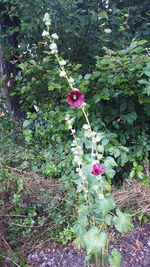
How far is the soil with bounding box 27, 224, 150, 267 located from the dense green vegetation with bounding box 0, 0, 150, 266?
0.39 ft

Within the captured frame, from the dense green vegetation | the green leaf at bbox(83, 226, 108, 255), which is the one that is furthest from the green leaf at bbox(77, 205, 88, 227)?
the dense green vegetation

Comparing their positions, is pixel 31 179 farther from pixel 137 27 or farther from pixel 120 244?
pixel 137 27

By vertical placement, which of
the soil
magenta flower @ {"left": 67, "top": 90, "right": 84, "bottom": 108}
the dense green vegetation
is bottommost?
the soil

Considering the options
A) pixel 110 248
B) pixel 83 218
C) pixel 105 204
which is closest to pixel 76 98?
pixel 105 204

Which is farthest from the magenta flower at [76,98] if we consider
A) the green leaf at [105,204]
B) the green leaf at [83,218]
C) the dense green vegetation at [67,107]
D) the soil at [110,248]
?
the soil at [110,248]

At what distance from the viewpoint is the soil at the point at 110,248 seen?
6.48 ft

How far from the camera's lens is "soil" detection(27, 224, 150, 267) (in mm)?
1975

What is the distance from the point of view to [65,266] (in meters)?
2.02

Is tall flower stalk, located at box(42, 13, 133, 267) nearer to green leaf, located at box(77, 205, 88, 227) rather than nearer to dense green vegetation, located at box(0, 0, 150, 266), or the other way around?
green leaf, located at box(77, 205, 88, 227)

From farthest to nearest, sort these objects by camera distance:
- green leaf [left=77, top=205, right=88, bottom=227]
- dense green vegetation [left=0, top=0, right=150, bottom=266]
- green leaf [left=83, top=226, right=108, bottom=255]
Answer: dense green vegetation [left=0, top=0, right=150, bottom=266], green leaf [left=77, top=205, right=88, bottom=227], green leaf [left=83, top=226, right=108, bottom=255]

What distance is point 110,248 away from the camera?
2102 mm

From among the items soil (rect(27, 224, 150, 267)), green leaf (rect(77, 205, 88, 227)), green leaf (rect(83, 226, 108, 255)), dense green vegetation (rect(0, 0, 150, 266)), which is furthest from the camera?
dense green vegetation (rect(0, 0, 150, 266))

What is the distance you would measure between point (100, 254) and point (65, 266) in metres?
0.66

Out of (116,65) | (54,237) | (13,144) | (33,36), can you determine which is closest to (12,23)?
(33,36)
